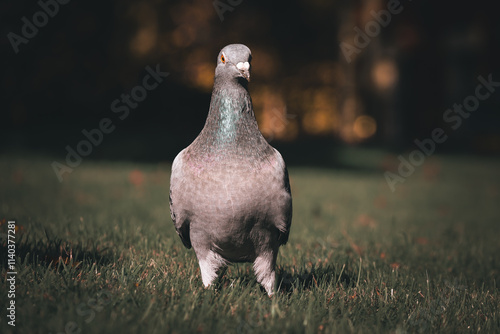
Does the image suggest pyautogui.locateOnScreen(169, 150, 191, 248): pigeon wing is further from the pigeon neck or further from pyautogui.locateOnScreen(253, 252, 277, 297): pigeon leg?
pyautogui.locateOnScreen(253, 252, 277, 297): pigeon leg

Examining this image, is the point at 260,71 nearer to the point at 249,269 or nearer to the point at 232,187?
the point at 249,269

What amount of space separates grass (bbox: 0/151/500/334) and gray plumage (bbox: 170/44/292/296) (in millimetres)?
249

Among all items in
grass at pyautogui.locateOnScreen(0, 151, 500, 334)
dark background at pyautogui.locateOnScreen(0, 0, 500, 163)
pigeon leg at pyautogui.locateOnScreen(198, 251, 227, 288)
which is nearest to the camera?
grass at pyautogui.locateOnScreen(0, 151, 500, 334)

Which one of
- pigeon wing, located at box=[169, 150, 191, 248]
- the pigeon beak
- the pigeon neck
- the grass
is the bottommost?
the grass

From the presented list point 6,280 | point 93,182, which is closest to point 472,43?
point 93,182

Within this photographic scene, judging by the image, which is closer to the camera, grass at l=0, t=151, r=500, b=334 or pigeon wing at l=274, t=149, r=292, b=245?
grass at l=0, t=151, r=500, b=334

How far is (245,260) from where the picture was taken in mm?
2979

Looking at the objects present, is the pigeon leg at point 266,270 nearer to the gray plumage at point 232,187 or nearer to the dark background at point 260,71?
the gray plumage at point 232,187

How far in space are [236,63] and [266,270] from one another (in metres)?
1.29

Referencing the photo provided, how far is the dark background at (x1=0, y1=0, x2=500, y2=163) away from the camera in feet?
37.2

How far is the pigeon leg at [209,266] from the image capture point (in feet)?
9.37

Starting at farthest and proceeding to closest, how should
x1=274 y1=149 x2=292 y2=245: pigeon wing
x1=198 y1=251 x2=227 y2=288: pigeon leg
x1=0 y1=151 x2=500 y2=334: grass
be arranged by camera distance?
x1=198 y1=251 x2=227 y2=288: pigeon leg, x1=274 y1=149 x2=292 y2=245: pigeon wing, x1=0 y1=151 x2=500 y2=334: grass

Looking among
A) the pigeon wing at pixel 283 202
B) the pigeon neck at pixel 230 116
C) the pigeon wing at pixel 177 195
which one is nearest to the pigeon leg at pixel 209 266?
the pigeon wing at pixel 177 195

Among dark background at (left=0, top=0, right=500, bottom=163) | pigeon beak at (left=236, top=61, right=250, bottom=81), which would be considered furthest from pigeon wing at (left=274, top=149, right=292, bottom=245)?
dark background at (left=0, top=0, right=500, bottom=163)
